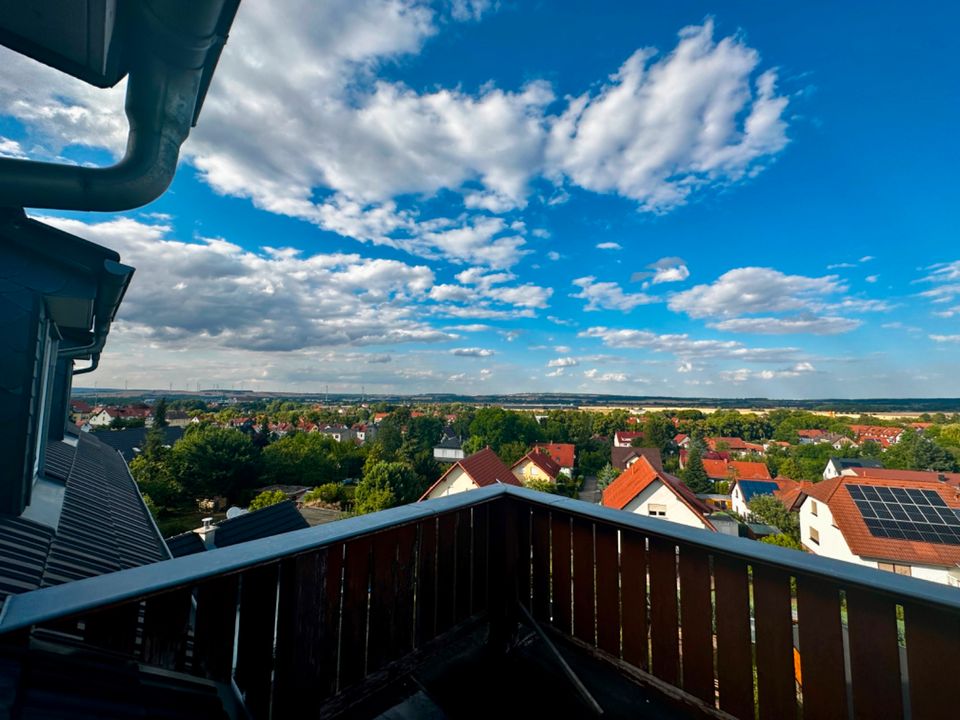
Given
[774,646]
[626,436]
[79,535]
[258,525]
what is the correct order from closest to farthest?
1. [774,646]
2. [79,535]
3. [258,525]
4. [626,436]

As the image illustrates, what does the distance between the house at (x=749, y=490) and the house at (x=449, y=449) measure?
15341 millimetres

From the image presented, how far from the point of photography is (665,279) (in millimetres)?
15883

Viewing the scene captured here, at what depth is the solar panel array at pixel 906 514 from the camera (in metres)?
8.80

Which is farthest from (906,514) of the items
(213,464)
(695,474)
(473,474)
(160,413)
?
(160,413)

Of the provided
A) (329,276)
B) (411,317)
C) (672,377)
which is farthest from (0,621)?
(411,317)

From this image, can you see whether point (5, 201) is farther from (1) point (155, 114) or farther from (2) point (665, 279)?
(2) point (665, 279)

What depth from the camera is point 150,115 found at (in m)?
1.57

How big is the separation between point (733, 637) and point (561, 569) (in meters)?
0.71

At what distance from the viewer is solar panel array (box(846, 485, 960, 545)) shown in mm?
8805

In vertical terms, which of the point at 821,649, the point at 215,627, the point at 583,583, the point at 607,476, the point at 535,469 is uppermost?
the point at 215,627

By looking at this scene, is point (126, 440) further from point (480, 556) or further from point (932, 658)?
point (932, 658)

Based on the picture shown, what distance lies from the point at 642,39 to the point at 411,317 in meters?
16.0

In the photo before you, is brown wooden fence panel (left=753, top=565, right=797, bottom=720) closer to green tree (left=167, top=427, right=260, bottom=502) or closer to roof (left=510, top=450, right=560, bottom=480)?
roof (left=510, top=450, right=560, bottom=480)

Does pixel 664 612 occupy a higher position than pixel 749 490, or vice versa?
pixel 664 612
